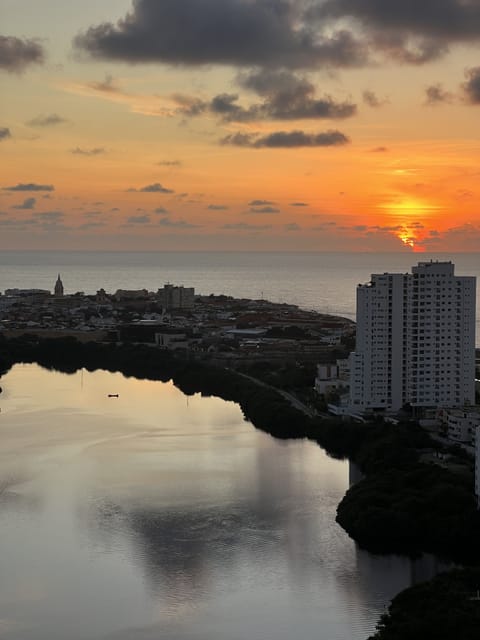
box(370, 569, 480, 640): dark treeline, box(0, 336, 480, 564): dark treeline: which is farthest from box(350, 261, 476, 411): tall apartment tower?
box(370, 569, 480, 640): dark treeline

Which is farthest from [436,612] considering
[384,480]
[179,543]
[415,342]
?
[415,342]

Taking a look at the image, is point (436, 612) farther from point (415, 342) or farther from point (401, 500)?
point (415, 342)

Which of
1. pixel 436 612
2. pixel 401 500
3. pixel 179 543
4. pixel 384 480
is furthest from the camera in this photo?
pixel 384 480

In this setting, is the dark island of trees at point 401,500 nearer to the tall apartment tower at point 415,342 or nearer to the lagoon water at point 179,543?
the lagoon water at point 179,543

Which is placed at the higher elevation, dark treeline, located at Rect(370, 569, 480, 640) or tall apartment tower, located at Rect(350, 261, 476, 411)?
tall apartment tower, located at Rect(350, 261, 476, 411)

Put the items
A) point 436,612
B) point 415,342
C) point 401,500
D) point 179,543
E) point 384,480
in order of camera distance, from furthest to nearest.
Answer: point 415,342 → point 384,480 → point 401,500 → point 179,543 → point 436,612

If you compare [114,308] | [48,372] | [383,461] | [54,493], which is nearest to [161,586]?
[54,493]

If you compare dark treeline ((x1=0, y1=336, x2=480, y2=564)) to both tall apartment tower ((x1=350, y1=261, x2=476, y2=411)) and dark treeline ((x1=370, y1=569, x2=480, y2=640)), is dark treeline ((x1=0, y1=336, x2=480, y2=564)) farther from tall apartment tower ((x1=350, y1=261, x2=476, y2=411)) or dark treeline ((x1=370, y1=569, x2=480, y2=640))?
dark treeline ((x1=370, y1=569, x2=480, y2=640))

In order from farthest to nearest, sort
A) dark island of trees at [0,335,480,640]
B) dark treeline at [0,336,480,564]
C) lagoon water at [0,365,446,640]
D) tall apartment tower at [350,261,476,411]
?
tall apartment tower at [350,261,476,411] → dark treeline at [0,336,480,564] → lagoon water at [0,365,446,640] → dark island of trees at [0,335,480,640]

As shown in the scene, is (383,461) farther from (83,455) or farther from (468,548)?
(83,455)
